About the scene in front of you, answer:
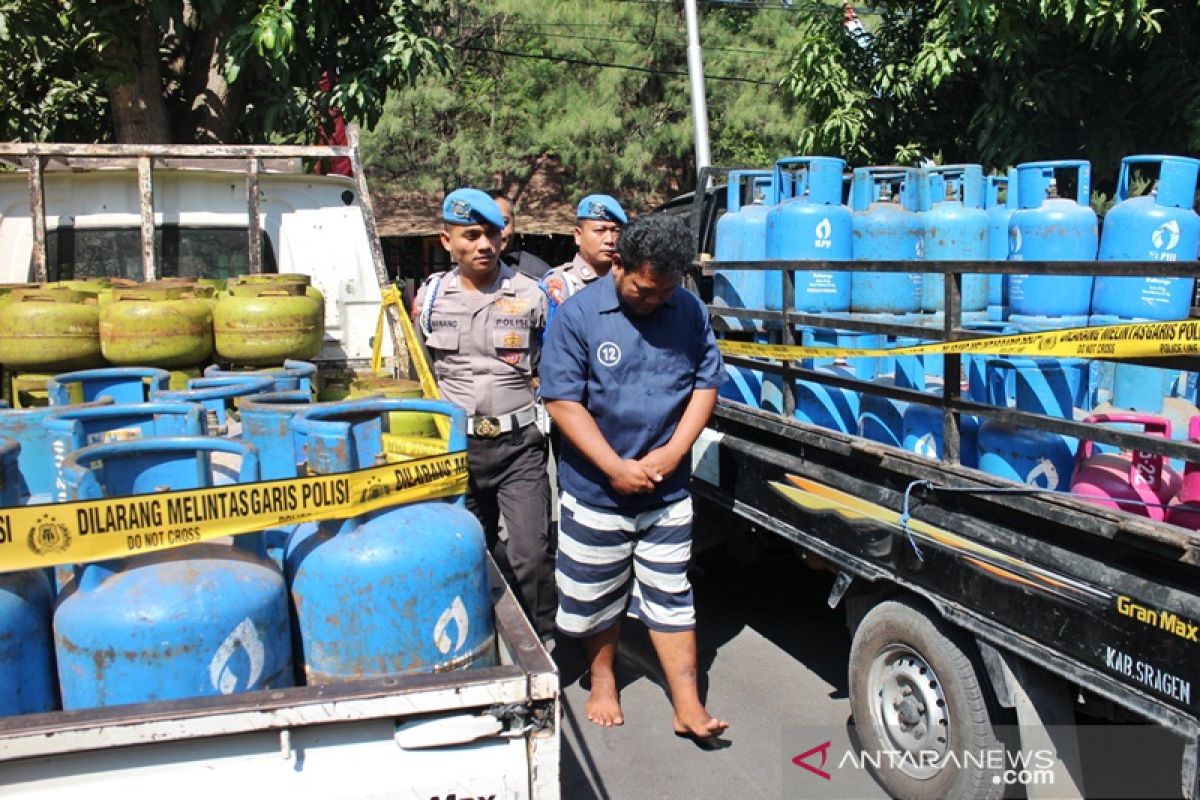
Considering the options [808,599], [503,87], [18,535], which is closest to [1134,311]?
[808,599]

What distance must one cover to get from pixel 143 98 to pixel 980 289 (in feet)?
21.2

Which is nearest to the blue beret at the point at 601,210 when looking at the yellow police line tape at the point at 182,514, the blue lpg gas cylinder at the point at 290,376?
the blue lpg gas cylinder at the point at 290,376

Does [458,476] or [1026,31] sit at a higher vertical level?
[1026,31]

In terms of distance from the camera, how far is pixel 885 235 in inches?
178

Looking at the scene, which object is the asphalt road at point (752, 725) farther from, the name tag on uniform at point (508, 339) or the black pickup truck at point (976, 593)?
the name tag on uniform at point (508, 339)

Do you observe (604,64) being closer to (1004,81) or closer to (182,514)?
(1004,81)

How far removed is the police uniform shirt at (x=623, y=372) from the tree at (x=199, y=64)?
4.68m

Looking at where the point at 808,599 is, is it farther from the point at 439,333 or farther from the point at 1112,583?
the point at 1112,583

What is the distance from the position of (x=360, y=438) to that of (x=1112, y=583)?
1971 mm

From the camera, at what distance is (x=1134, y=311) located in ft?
13.1

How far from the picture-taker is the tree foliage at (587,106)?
21266 mm

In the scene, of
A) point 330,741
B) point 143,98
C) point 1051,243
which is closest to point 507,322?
point 1051,243

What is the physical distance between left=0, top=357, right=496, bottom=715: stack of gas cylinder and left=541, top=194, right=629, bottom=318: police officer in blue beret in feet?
7.16

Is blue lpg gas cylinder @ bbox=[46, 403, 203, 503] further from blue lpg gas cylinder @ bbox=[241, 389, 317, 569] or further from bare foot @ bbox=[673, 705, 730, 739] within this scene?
bare foot @ bbox=[673, 705, 730, 739]
